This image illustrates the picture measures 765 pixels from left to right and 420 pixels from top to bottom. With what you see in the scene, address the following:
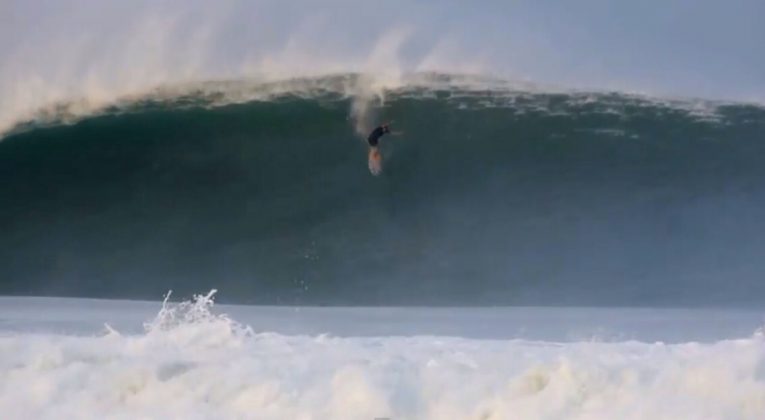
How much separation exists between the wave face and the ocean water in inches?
35.7

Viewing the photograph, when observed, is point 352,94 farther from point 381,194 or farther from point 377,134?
point 381,194

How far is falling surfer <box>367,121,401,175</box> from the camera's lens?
4605 millimetres

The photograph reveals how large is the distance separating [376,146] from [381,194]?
0.81ft

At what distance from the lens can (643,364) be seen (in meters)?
2.99

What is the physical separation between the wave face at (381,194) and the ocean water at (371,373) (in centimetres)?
91

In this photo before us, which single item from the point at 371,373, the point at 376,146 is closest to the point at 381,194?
the point at 376,146

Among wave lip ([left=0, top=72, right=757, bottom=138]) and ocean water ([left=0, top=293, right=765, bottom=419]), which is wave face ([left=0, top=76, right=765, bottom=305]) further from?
ocean water ([left=0, top=293, right=765, bottom=419])

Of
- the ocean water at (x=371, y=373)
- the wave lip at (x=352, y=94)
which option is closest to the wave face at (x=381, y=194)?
the wave lip at (x=352, y=94)

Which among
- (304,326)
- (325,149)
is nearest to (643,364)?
(304,326)

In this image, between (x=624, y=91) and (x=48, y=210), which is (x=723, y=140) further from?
(x=48, y=210)

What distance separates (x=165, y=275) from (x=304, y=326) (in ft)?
3.29

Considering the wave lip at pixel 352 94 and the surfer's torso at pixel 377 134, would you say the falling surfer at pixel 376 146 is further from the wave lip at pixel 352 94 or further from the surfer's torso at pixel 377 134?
the wave lip at pixel 352 94

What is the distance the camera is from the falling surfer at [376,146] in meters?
4.61

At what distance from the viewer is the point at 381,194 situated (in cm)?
473
